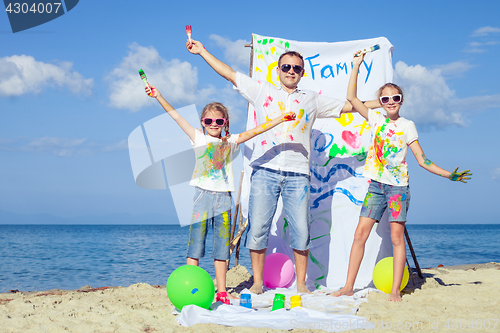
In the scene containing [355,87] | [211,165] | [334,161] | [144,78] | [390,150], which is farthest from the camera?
[334,161]

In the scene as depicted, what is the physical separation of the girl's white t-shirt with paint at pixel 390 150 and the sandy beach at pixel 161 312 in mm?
1153

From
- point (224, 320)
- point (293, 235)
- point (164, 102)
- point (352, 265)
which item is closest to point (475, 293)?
point (352, 265)

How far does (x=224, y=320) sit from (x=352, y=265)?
1.61 meters

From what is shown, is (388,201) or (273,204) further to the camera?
(273,204)

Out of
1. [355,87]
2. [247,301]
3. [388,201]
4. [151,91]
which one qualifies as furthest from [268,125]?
[247,301]

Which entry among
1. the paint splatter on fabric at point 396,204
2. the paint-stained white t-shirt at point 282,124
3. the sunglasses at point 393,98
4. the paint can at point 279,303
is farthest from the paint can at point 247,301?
the sunglasses at point 393,98

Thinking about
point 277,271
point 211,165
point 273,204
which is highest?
→ point 211,165

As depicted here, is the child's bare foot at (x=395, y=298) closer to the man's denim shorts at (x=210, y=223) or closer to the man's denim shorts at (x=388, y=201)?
the man's denim shorts at (x=388, y=201)

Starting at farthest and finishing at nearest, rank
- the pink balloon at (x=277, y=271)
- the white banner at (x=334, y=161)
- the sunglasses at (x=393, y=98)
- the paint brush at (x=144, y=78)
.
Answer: the white banner at (x=334, y=161) < the pink balloon at (x=277, y=271) < the sunglasses at (x=393, y=98) < the paint brush at (x=144, y=78)

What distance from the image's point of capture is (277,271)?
13.3 ft

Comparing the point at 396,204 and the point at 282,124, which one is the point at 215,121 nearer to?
the point at 282,124

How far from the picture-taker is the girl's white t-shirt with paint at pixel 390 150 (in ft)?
11.7

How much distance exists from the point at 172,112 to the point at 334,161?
2.28m

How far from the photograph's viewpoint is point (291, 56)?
3.74 m
